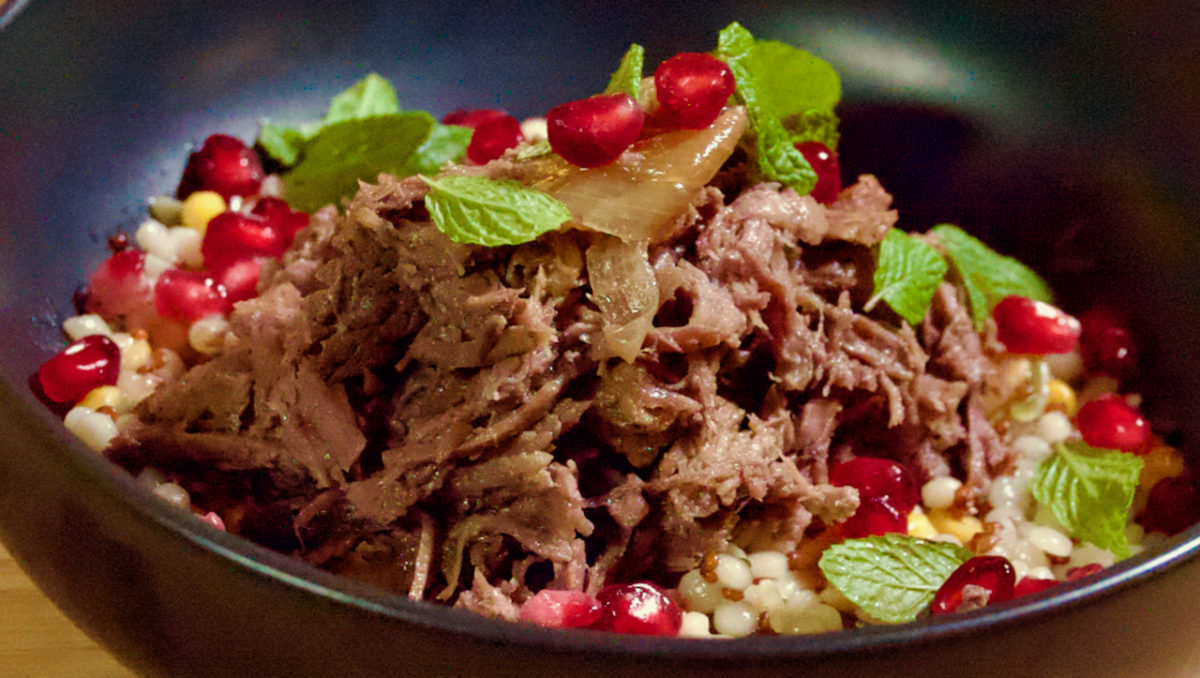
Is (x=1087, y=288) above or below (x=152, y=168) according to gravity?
below

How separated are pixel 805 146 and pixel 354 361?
5.15ft

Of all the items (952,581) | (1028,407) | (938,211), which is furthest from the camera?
(938,211)

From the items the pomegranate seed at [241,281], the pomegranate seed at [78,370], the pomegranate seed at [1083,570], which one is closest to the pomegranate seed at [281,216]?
the pomegranate seed at [241,281]

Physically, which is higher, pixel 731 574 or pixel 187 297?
pixel 187 297

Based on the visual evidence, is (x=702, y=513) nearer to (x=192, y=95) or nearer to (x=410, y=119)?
(x=410, y=119)

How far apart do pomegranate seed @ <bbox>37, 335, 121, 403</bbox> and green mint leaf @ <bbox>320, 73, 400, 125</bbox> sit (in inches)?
48.4

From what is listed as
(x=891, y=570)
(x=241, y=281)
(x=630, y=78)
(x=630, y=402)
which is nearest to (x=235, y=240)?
(x=241, y=281)

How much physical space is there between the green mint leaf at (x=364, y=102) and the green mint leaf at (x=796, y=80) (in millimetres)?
1356

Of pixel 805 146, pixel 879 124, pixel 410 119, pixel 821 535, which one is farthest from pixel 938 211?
pixel 410 119

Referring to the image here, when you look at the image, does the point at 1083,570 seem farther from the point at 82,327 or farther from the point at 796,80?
the point at 82,327

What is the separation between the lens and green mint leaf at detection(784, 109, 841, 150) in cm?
366

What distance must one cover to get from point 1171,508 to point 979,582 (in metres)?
0.90

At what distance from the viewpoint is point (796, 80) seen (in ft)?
12.1

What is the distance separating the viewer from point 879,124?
13.5 ft
